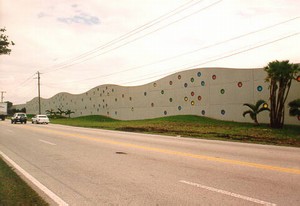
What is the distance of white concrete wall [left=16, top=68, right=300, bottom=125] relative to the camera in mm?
32000

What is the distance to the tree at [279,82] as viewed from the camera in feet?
86.6

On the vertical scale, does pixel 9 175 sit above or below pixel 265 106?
below

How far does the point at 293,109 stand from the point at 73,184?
2363cm

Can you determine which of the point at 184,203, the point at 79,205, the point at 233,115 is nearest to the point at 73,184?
the point at 79,205

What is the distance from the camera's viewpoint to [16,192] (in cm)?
648

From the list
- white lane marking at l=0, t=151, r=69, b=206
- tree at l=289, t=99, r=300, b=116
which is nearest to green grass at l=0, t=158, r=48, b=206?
white lane marking at l=0, t=151, r=69, b=206

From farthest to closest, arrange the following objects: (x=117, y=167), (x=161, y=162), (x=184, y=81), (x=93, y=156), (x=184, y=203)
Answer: (x=184, y=81)
(x=93, y=156)
(x=161, y=162)
(x=117, y=167)
(x=184, y=203)

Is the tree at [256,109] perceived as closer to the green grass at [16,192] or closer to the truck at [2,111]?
the green grass at [16,192]

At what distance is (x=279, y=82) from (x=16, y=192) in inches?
1022

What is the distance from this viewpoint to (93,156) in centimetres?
1155

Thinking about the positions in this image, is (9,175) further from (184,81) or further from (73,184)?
(184,81)

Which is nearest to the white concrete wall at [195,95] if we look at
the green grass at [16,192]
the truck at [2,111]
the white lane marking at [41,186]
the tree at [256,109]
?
the tree at [256,109]

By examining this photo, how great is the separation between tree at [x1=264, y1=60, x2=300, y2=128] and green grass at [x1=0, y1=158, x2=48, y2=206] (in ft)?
79.1

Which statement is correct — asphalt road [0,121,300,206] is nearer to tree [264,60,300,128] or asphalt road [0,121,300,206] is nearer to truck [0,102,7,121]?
tree [264,60,300,128]
